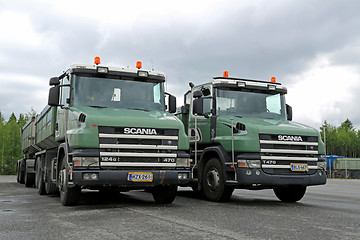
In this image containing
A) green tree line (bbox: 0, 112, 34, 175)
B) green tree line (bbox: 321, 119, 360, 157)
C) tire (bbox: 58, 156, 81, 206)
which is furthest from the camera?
green tree line (bbox: 321, 119, 360, 157)

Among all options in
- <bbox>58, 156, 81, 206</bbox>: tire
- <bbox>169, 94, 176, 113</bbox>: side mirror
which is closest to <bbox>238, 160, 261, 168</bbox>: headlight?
<bbox>169, 94, 176, 113</bbox>: side mirror

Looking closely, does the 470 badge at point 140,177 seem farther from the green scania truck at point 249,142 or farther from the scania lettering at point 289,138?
the scania lettering at point 289,138

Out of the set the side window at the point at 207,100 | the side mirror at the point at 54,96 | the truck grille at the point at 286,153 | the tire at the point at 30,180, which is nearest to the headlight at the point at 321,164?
the truck grille at the point at 286,153

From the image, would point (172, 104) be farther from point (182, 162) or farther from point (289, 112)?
point (289, 112)

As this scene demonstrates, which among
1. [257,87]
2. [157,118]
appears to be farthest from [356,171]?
[157,118]

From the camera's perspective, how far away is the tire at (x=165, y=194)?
32.5 feet

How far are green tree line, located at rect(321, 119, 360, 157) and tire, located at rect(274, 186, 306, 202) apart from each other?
345 feet

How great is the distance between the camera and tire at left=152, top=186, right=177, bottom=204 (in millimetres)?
9906

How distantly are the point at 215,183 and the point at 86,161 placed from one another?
143 inches

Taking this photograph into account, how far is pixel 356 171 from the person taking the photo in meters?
48.2

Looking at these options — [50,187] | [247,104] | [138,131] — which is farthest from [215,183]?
[50,187]

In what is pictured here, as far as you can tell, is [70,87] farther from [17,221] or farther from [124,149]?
[17,221]

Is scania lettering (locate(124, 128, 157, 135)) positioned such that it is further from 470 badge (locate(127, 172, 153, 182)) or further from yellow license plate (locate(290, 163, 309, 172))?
yellow license plate (locate(290, 163, 309, 172))

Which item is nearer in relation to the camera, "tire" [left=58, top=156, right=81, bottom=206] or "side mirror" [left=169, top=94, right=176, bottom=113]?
"tire" [left=58, top=156, right=81, bottom=206]
